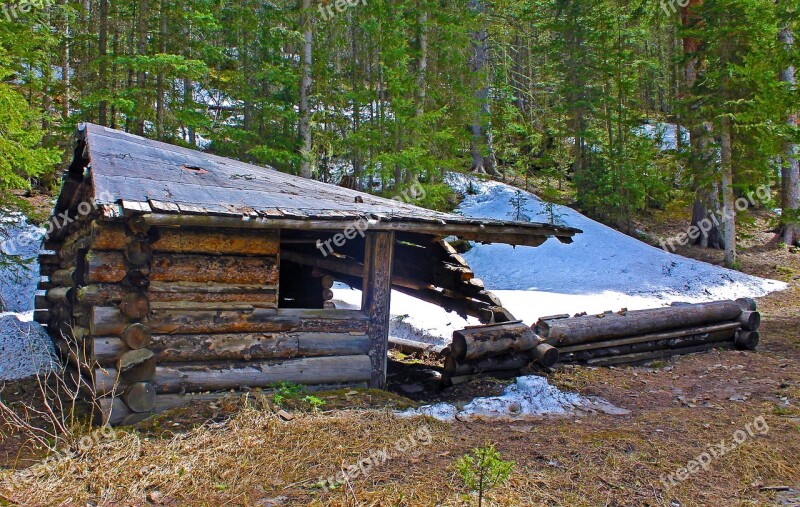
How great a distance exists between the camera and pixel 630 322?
348 inches

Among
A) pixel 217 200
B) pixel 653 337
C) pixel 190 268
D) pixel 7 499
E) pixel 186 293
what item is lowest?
pixel 7 499

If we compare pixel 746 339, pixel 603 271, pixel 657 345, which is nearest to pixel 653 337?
pixel 657 345

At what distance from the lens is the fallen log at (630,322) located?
8.24 meters

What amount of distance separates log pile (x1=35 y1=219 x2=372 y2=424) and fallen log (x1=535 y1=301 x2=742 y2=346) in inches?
122

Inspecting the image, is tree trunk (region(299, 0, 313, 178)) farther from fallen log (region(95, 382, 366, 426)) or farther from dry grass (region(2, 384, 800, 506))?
dry grass (region(2, 384, 800, 506))

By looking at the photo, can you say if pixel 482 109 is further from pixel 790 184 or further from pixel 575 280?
pixel 790 184

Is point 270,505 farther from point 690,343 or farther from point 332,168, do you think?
point 332,168

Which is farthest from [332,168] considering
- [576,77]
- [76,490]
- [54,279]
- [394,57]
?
[76,490]

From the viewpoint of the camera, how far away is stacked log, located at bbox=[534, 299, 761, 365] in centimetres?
836

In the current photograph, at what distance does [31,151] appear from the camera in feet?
32.2

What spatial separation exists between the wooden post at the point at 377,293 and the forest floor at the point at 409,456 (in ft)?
1.67

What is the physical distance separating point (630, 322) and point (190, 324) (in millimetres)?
6731

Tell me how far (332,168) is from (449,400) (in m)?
17.7

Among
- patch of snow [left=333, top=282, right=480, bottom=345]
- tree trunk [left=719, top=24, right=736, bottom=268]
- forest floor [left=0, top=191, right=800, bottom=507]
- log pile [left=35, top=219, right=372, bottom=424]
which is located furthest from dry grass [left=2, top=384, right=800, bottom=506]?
tree trunk [left=719, top=24, right=736, bottom=268]
